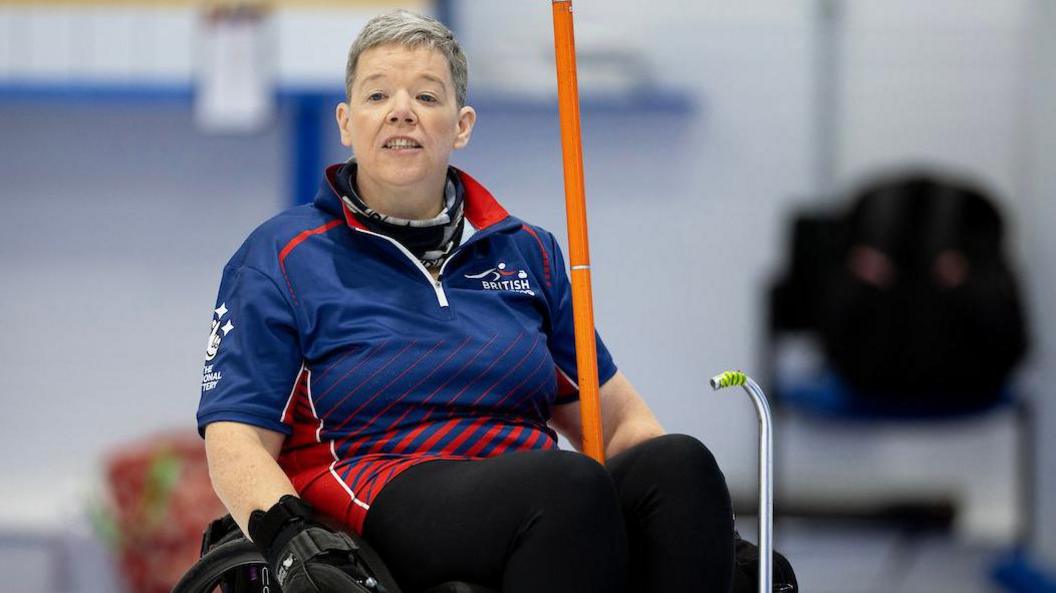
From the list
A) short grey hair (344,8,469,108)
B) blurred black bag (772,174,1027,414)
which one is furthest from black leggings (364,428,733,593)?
blurred black bag (772,174,1027,414)

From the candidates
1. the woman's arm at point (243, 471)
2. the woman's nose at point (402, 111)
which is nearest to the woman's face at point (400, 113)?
the woman's nose at point (402, 111)

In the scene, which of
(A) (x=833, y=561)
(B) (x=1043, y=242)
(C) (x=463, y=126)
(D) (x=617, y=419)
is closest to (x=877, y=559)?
(A) (x=833, y=561)

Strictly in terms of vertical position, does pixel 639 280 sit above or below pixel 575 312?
below

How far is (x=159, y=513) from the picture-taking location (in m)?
4.01

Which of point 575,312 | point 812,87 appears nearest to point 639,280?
point 812,87

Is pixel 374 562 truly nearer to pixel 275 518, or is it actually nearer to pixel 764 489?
pixel 275 518

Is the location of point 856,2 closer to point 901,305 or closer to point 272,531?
point 901,305

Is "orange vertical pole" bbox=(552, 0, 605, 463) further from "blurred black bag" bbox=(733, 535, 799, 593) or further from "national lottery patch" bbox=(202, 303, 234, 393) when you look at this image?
"national lottery patch" bbox=(202, 303, 234, 393)

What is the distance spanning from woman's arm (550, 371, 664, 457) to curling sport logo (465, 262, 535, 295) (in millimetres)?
195

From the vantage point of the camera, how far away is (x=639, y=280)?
490cm

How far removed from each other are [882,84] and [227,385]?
12.0ft

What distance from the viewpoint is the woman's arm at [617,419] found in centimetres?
199

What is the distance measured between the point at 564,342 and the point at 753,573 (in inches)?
16.4

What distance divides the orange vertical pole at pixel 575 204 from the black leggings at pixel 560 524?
0.55 ft
